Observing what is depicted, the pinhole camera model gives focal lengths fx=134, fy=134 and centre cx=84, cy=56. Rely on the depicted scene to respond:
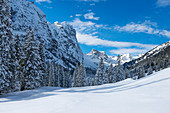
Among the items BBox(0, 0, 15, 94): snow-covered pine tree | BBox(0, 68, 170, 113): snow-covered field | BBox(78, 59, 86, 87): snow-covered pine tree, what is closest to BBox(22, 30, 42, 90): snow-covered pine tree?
BBox(0, 0, 15, 94): snow-covered pine tree

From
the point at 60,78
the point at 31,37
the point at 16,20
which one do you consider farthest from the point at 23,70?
the point at 16,20

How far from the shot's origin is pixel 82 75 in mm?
47188

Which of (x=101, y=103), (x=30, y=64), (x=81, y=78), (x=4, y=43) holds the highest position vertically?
(x=4, y=43)

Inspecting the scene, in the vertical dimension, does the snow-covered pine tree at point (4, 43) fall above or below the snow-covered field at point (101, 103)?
above

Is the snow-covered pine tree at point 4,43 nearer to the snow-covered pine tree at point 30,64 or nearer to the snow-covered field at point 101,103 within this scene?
the snow-covered pine tree at point 30,64

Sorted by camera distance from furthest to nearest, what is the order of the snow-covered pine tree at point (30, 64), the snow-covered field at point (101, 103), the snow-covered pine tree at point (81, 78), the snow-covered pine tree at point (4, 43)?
1. the snow-covered pine tree at point (81, 78)
2. the snow-covered pine tree at point (30, 64)
3. the snow-covered pine tree at point (4, 43)
4. the snow-covered field at point (101, 103)

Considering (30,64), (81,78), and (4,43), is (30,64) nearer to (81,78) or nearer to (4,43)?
(4,43)

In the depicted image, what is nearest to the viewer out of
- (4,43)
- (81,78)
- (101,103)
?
(101,103)

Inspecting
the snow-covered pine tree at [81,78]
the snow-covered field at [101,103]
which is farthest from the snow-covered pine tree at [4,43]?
the snow-covered pine tree at [81,78]

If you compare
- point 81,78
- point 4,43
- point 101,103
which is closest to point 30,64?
point 4,43

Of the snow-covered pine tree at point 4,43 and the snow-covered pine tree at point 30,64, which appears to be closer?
the snow-covered pine tree at point 4,43

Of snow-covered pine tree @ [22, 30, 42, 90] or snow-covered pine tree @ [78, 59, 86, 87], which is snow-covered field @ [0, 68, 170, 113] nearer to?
snow-covered pine tree @ [22, 30, 42, 90]

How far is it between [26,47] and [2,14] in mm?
8792

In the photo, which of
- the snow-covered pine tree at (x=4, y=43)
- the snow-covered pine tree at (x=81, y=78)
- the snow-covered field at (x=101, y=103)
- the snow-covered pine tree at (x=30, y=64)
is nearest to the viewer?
the snow-covered field at (x=101, y=103)
